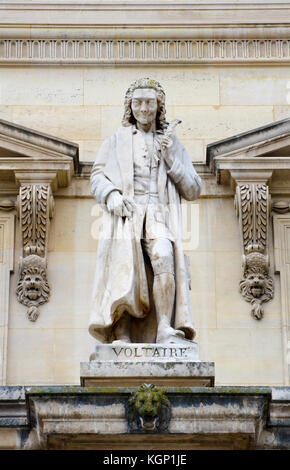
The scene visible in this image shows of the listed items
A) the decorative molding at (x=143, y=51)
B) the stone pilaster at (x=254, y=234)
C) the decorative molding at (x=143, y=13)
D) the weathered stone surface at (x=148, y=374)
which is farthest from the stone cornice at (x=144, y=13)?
the weathered stone surface at (x=148, y=374)

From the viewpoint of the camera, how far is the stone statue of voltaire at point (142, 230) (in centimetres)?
1783

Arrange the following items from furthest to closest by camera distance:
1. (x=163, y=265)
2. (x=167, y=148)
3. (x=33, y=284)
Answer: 1. (x=33, y=284)
2. (x=167, y=148)
3. (x=163, y=265)

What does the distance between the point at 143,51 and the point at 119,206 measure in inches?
183

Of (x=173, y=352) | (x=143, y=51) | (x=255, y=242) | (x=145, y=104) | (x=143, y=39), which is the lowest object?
(x=173, y=352)

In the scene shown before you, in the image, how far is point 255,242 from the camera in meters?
21.0

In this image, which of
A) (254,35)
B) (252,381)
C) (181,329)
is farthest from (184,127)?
(181,329)

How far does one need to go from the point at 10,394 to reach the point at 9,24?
20.9 feet

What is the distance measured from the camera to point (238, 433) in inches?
663

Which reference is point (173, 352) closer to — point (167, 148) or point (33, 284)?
point (167, 148)

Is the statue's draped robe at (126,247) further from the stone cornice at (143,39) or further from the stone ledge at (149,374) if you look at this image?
the stone cornice at (143,39)

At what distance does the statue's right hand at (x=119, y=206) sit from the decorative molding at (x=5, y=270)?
290 centimetres

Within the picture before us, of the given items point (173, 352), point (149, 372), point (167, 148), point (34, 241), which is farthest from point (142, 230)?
point (34, 241)

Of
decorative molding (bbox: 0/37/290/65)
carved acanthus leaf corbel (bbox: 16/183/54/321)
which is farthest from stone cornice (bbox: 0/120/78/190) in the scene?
decorative molding (bbox: 0/37/290/65)

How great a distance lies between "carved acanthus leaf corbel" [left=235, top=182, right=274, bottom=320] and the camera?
20781 mm
